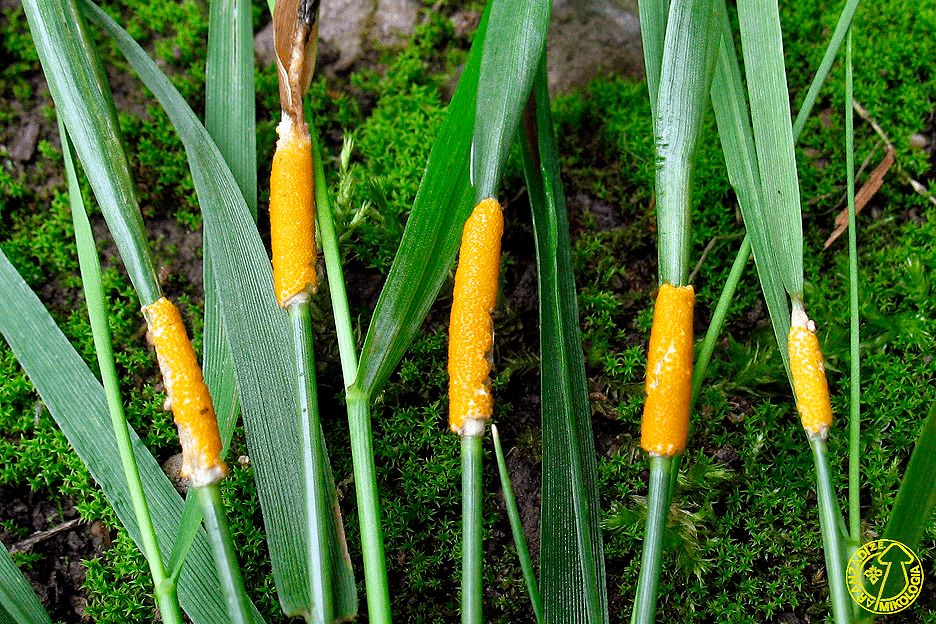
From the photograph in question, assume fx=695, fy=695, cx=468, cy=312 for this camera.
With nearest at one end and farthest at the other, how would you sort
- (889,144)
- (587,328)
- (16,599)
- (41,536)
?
(16,599), (41,536), (587,328), (889,144)

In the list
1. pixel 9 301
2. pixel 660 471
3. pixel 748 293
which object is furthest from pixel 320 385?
pixel 748 293

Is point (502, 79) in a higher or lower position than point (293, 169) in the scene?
higher

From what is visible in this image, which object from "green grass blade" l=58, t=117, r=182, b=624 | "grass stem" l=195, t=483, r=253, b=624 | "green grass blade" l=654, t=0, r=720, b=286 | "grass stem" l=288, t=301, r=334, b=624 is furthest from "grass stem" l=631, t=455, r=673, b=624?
"green grass blade" l=58, t=117, r=182, b=624

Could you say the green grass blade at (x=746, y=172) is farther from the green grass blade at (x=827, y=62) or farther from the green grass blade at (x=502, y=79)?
the green grass blade at (x=502, y=79)

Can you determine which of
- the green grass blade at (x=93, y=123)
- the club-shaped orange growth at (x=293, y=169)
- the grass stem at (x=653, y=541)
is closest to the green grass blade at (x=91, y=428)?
the green grass blade at (x=93, y=123)

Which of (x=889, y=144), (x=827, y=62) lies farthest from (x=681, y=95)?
(x=889, y=144)

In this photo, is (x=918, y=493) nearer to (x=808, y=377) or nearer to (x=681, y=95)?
(x=808, y=377)
